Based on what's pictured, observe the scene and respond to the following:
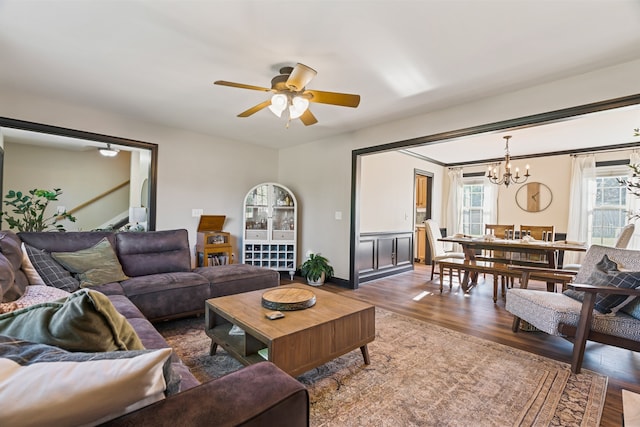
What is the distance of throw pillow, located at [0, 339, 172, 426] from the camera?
0.53 m

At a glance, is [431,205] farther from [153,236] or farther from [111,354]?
[111,354]

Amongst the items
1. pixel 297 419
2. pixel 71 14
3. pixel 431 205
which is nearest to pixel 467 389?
pixel 297 419

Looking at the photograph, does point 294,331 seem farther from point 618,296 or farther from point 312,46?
point 618,296

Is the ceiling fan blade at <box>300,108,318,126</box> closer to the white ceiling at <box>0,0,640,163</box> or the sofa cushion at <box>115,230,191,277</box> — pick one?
the white ceiling at <box>0,0,640,163</box>

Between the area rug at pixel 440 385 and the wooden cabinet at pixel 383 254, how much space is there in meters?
2.19

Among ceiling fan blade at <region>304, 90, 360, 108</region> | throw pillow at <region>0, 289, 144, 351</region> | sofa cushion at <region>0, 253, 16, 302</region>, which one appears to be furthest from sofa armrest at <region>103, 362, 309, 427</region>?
ceiling fan blade at <region>304, 90, 360, 108</region>

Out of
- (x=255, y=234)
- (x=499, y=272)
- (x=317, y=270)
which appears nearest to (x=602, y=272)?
(x=499, y=272)

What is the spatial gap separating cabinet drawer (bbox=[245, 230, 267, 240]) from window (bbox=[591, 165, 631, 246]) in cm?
592

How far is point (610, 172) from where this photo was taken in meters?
5.10

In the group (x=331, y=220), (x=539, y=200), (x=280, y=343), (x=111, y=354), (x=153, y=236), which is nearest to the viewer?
(x=111, y=354)

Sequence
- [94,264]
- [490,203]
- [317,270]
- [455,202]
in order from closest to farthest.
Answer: [94,264] < [317,270] < [490,203] < [455,202]

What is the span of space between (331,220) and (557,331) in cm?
318

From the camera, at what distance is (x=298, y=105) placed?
245cm

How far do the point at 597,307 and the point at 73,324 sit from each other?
3.18 m
